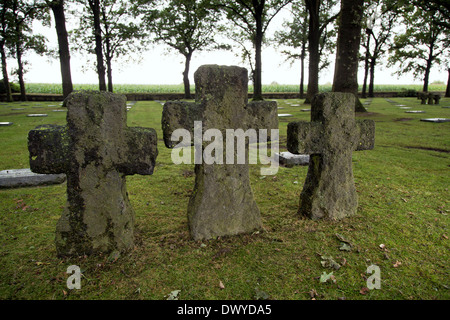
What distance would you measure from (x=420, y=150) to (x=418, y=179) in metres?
2.39

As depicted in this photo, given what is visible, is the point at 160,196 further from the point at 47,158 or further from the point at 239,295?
the point at 239,295

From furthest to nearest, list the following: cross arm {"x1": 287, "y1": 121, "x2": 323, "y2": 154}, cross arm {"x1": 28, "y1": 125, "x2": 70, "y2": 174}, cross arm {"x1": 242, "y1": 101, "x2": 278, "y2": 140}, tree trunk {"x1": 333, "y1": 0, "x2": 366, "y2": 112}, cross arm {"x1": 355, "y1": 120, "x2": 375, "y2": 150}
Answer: tree trunk {"x1": 333, "y1": 0, "x2": 366, "y2": 112}
cross arm {"x1": 355, "y1": 120, "x2": 375, "y2": 150}
cross arm {"x1": 287, "y1": 121, "x2": 323, "y2": 154}
cross arm {"x1": 242, "y1": 101, "x2": 278, "y2": 140}
cross arm {"x1": 28, "y1": 125, "x2": 70, "y2": 174}

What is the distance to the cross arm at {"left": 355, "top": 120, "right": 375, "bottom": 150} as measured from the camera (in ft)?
11.8

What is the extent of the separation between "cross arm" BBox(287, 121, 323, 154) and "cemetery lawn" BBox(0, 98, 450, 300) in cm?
91

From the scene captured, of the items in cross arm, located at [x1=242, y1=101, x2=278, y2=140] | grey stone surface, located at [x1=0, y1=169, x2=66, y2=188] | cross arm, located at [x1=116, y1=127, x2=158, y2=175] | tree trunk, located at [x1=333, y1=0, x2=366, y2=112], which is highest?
tree trunk, located at [x1=333, y1=0, x2=366, y2=112]

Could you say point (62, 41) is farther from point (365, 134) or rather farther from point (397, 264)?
point (397, 264)

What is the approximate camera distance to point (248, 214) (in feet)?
10.5

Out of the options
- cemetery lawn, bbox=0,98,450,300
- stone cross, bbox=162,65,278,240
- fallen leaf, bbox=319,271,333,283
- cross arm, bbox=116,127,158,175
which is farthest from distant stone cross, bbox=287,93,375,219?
cross arm, bbox=116,127,158,175

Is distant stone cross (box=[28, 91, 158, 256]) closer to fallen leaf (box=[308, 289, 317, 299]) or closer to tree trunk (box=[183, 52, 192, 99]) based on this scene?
fallen leaf (box=[308, 289, 317, 299])

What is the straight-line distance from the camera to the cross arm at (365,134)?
3611mm

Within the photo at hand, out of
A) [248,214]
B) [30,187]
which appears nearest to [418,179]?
[248,214]

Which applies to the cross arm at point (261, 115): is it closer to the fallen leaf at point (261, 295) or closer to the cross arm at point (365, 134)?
the cross arm at point (365, 134)

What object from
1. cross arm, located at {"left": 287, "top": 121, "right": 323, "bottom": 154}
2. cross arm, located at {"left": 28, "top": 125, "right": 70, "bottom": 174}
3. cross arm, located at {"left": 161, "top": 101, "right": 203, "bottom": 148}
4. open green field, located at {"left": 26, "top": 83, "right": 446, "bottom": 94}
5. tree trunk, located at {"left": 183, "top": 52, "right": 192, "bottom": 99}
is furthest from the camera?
open green field, located at {"left": 26, "top": 83, "right": 446, "bottom": 94}

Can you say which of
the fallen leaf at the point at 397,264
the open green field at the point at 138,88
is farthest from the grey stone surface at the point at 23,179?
the open green field at the point at 138,88
